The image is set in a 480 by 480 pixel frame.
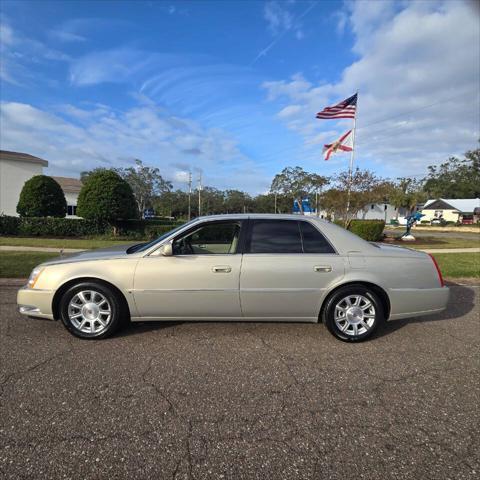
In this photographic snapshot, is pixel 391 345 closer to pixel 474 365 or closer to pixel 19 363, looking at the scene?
pixel 474 365

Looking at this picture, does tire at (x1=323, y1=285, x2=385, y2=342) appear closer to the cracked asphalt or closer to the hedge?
the cracked asphalt

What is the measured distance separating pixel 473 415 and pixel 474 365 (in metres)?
1.02

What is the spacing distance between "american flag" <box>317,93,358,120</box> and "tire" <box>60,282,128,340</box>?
16.4 meters

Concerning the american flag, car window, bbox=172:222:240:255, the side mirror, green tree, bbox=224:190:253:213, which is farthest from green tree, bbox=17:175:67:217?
green tree, bbox=224:190:253:213

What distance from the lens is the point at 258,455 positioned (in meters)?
2.06

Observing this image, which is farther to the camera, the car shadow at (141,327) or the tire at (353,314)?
the car shadow at (141,327)

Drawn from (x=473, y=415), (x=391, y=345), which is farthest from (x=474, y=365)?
(x=473, y=415)

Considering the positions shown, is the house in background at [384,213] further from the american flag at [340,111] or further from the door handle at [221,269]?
the door handle at [221,269]

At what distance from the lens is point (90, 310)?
377 centimetres

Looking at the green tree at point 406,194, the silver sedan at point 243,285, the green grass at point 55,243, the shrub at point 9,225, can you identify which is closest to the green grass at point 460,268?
the silver sedan at point 243,285

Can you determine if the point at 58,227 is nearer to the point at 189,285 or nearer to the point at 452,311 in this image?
the point at 189,285

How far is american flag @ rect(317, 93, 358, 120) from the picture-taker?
57.3ft

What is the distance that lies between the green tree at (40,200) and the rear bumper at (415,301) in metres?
20.2

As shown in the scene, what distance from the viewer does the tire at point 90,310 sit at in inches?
148
